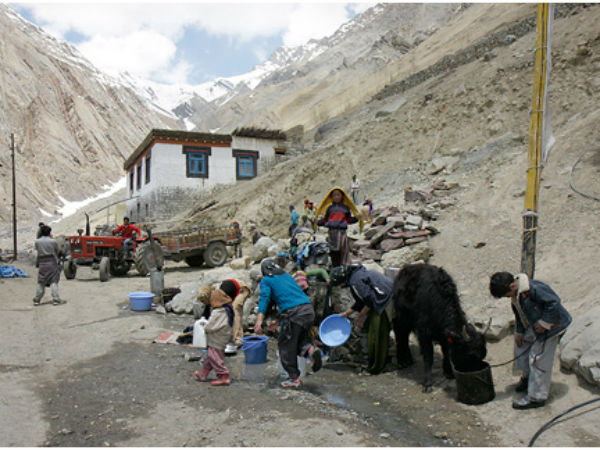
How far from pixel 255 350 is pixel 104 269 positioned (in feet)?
25.8

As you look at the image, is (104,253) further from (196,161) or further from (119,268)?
(196,161)

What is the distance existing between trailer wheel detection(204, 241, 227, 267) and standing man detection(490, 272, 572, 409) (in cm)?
1116

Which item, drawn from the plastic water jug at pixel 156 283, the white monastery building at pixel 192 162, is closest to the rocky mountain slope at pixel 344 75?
the white monastery building at pixel 192 162

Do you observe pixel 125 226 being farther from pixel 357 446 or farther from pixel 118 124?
pixel 118 124

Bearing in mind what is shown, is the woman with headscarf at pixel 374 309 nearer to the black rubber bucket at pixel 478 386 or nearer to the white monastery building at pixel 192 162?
the black rubber bucket at pixel 478 386

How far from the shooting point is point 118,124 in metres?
66.0

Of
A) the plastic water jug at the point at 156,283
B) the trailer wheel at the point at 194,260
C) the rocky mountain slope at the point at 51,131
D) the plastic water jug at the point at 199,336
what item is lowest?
the plastic water jug at the point at 199,336

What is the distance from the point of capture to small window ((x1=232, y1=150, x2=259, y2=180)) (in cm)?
2459

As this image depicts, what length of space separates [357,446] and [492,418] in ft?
4.81

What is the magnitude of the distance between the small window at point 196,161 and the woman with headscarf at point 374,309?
19.2 meters

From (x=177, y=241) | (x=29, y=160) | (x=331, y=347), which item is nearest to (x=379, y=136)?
(x=177, y=241)

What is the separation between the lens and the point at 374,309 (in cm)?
552

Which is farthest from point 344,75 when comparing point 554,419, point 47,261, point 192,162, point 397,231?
point 554,419

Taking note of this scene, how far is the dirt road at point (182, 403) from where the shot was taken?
3730 mm
